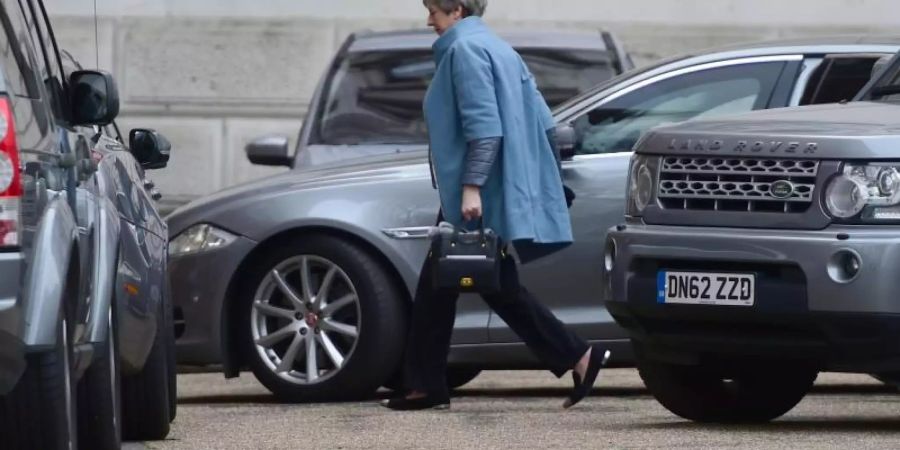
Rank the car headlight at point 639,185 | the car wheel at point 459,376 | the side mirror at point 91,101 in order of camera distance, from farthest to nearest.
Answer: the car wheel at point 459,376 → the car headlight at point 639,185 → the side mirror at point 91,101

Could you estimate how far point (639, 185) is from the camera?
8398 mm

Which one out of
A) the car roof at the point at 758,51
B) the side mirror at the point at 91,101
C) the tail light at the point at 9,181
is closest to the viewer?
the tail light at the point at 9,181

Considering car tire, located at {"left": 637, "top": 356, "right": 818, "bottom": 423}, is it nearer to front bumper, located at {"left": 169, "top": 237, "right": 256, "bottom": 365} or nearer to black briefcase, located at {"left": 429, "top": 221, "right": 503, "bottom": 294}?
black briefcase, located at {"left": 429, "top": 221, "right": 503, "bottom": 294}

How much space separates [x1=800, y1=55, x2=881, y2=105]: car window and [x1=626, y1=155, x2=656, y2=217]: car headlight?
206cm

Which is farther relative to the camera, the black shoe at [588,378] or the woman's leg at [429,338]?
the woman's leg at [429,338]

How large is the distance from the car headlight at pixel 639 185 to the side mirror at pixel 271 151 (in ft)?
13.8

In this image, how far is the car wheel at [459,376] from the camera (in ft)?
36.5

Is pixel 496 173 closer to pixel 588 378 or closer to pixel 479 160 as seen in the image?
pixel 479 160

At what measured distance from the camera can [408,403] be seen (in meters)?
9.59

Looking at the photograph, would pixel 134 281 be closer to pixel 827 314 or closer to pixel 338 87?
pixel 827 314

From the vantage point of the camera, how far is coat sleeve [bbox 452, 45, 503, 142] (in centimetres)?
926

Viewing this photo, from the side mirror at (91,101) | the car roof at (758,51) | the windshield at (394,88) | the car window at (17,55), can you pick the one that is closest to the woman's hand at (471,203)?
the car roof at (758,51)

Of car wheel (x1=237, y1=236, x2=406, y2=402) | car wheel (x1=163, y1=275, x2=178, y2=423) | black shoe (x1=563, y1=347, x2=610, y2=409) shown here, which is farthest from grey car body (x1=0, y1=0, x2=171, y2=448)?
car wheel (x1=237, y1=236, x2=406, y2=402)

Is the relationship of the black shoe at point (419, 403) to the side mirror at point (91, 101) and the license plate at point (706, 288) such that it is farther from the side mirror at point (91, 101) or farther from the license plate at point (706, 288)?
the side mirror at point (91, 101)
